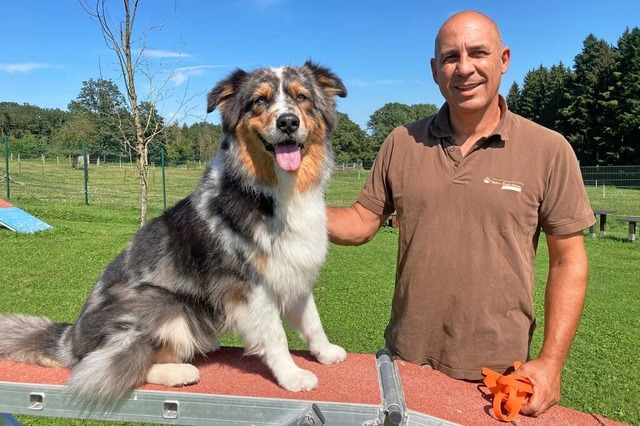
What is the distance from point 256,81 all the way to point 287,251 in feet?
4.02

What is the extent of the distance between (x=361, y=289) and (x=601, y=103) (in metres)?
61.5

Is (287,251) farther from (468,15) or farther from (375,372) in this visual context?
(468,15)

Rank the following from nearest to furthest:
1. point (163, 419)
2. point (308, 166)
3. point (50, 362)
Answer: point (163, 419) < point (50, 362) < point (308, 166)

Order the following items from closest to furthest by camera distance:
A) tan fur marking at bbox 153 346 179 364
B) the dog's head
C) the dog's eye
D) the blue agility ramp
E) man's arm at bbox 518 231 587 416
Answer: man's arm at bbox 518 231 587 416, tan fur marking at bbox 153 346 179 364, the dog's head, the dog's eye, the blue agility ramp

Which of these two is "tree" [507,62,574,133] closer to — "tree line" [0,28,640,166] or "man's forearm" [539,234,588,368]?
"tree line" [0,28,640,166]

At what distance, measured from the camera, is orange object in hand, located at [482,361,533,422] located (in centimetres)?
221

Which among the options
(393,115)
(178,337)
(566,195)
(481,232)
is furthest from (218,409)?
(393,115)

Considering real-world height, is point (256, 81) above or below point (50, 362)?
above

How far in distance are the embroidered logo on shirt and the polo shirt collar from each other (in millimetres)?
254

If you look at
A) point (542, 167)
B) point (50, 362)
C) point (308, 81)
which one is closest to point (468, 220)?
point (542, 167)

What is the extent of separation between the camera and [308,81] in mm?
3363

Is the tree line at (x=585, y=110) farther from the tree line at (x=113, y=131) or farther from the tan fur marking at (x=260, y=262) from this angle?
the tan fur marking at (x=260, y=262)

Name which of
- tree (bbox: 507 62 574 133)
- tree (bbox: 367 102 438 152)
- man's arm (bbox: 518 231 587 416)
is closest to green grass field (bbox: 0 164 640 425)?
man's arm (bbox: 518 231 587 416)

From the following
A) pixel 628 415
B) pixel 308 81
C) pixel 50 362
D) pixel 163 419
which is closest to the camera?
pixel 163 419
